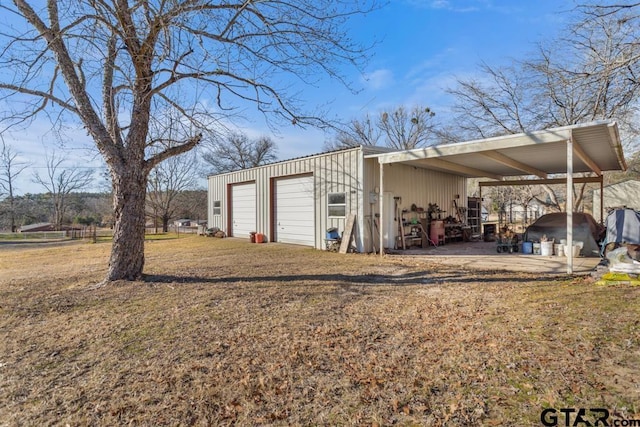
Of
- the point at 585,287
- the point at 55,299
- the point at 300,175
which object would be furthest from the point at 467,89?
the point at 55,299

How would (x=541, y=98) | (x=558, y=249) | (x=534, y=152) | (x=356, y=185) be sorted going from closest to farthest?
(x=534, y=152)
(x=558, y=249)
(x=356, y=185)
(x=541, y=98)

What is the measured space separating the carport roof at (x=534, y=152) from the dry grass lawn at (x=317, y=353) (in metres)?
2.71

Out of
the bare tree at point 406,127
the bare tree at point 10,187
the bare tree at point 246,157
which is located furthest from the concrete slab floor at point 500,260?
the bare tree at point 10,187

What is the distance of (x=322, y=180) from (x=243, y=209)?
18.2 ft

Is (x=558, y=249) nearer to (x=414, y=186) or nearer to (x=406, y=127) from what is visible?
(x=414, y=186)

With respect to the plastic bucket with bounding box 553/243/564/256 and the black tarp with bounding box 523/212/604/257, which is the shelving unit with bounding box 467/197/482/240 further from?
the plastic bucket with bounding box 553/243/564/256

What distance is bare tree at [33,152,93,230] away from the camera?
32719 millimetres

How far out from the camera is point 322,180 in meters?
11.0

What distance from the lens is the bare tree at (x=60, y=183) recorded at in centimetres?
3272

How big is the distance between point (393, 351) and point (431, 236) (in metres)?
9.14

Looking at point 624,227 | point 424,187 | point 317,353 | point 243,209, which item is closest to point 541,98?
point 424,187

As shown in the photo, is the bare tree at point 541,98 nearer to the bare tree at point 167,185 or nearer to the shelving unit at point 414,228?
the shelving unit at point 414,228

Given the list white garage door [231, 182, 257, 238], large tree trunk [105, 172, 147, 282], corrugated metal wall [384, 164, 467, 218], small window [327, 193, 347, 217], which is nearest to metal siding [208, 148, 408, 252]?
small window [327, 193, 347, 217]

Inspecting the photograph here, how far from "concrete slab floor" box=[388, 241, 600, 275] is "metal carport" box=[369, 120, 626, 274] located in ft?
2.50
